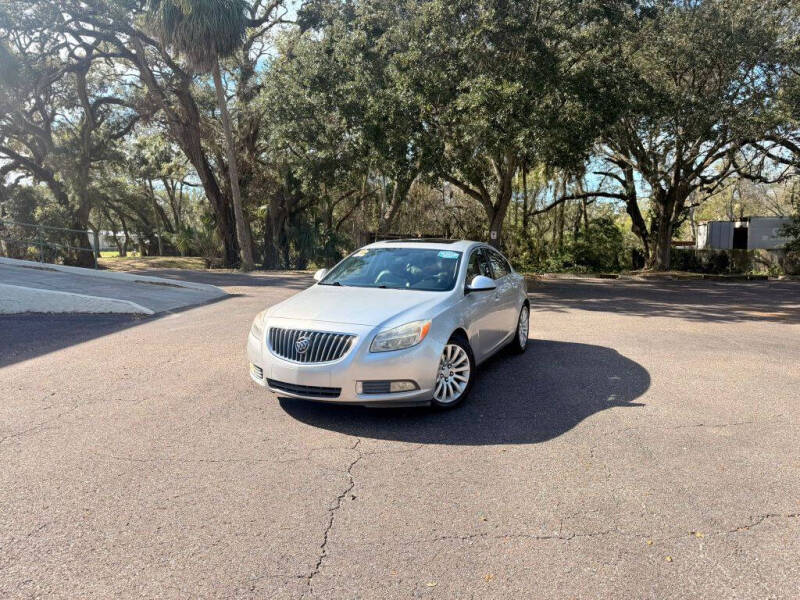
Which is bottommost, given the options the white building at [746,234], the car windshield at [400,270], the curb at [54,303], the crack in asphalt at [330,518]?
the crack in asphalt at [330,518]

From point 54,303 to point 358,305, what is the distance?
25.5ft

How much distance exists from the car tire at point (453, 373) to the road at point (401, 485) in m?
0.19

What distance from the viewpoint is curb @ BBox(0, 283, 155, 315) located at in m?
10.2

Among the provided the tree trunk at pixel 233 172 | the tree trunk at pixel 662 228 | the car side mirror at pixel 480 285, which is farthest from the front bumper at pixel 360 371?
the tree trunk at pixel 662 228

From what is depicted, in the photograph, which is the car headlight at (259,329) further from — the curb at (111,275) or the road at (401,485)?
the curb at (111,275)

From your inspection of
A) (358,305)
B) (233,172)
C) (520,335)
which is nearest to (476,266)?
(520,335)

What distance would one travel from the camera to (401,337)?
4.88 metres

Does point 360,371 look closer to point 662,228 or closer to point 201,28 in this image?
point 201,28

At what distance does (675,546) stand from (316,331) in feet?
9.98

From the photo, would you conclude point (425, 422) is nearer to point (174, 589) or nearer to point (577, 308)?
point (174, 589)

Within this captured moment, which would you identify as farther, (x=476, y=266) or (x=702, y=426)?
(x=476, y=266)

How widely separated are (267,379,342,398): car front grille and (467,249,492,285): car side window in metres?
2.15

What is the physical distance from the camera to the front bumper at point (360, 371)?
472cm

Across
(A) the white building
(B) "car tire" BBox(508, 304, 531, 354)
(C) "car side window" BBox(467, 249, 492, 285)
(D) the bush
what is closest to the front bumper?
(C) "car side window" BBox(467, 249, 492, 285)
